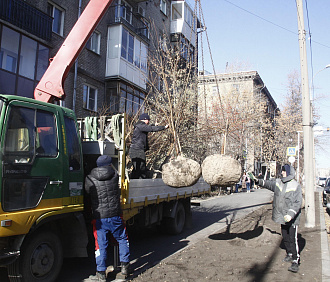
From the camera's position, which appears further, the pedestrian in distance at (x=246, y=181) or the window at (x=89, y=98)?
the pedestrian in distance at (x=246, y=181)

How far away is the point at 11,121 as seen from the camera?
4.03 meters

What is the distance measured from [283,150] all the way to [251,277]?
29029 mm

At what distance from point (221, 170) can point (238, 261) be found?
2488 millimetres

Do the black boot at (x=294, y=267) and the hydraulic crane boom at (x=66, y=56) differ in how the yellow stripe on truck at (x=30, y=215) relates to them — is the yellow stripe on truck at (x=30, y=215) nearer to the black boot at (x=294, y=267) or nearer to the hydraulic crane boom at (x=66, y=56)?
the hydraulic crane boom at (x=66, y=56)

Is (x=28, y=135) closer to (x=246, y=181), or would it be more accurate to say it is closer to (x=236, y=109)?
(x=236, y=109)

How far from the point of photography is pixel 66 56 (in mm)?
6020

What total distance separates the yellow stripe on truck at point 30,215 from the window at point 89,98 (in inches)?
503

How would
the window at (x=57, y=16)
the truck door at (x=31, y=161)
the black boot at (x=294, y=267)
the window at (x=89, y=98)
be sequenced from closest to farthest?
the truck door at (x=31, y=161), the black boot at (x=294, y=267), the window at (x=57, y=16), the window at (x=89, y=98)

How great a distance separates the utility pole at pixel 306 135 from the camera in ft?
33.3

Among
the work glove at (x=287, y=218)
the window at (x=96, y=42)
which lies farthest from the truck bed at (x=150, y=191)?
the window at (x=96, y=42)

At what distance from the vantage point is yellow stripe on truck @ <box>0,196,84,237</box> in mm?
3765

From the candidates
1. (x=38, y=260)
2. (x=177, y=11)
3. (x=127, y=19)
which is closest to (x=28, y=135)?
(x=38, y=260)

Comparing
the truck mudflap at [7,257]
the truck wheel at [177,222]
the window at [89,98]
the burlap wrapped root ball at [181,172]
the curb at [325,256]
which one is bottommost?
the curb at [325,256]

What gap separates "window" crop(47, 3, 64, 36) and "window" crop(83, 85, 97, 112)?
10.1 feet
